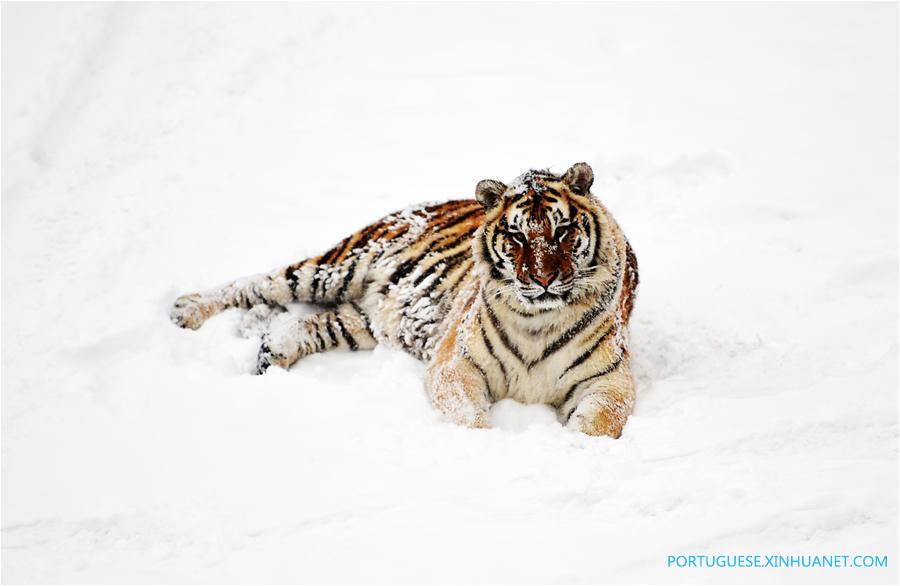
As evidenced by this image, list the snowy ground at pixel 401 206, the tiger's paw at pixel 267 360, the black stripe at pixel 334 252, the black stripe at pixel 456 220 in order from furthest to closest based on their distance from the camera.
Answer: the black stripe at pixel 334 252 < the black stripe at pixel 456 220 < the tiger's paw at pixel 267 360 < the snowy ground at pixel 401 206

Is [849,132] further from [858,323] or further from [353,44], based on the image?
[353,44]

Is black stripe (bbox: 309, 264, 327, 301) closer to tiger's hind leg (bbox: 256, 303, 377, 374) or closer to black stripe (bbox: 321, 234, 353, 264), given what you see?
black stripe (bbox: 321, 234, 353, 264)

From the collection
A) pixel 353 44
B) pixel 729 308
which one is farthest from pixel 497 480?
pixel 353 44

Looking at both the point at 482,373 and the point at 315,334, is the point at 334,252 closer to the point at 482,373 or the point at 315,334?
the point at 315,334

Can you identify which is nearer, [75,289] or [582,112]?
[75,289]

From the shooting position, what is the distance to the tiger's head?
330 cm

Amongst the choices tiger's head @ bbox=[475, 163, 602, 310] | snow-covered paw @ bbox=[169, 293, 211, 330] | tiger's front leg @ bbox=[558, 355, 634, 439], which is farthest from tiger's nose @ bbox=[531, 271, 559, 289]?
snow-covered paw @ bbox=[169, 293, 211, 330]

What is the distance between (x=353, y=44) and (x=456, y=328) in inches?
192

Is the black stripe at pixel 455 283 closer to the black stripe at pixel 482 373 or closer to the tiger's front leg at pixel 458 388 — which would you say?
the tiger's front leg at pixel 458 388

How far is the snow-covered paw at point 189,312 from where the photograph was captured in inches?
176

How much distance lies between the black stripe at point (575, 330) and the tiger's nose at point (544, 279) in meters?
0.31

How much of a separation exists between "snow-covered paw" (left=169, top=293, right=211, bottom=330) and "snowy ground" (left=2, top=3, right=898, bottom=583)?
10 centimetres

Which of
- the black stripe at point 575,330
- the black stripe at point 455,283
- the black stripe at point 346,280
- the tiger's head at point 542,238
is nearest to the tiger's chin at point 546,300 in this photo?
the tiger's head at point 542,238

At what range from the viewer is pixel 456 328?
3924 millimetres
